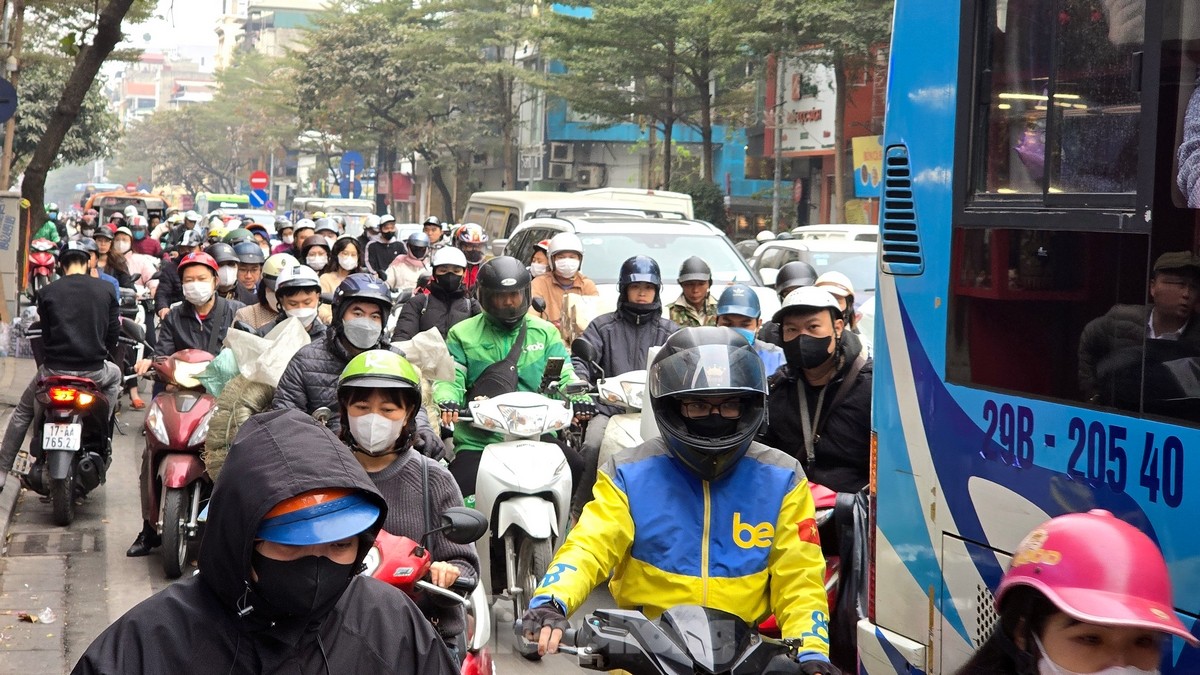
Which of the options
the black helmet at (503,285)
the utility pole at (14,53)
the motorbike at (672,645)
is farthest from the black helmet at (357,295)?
the utility pole at (14,53)

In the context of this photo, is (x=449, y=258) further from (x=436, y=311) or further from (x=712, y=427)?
(x=712, y=427)

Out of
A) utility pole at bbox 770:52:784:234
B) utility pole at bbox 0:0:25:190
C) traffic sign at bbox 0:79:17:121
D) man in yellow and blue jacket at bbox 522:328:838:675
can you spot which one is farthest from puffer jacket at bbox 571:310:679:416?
utility pole at bbox 770:52:784:234

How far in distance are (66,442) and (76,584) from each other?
1.37 meters

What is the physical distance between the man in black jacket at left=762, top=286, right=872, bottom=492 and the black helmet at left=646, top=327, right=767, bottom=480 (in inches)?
73.1

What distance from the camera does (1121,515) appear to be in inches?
146

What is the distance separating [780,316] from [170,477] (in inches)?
157

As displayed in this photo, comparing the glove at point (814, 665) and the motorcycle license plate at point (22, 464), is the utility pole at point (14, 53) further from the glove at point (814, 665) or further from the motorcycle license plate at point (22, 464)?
the glove at point (814, 665)

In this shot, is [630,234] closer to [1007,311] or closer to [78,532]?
[78,532]

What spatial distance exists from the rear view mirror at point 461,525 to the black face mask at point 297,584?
62.7 inches

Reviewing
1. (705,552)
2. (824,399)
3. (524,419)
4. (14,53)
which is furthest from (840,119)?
(705,552)

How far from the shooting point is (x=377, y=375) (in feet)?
16.4

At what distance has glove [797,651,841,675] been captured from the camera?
11.8ft

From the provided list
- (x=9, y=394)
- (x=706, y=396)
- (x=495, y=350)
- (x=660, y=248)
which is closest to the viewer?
(x=706, y=396)

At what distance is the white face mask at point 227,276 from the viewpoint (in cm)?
1155
